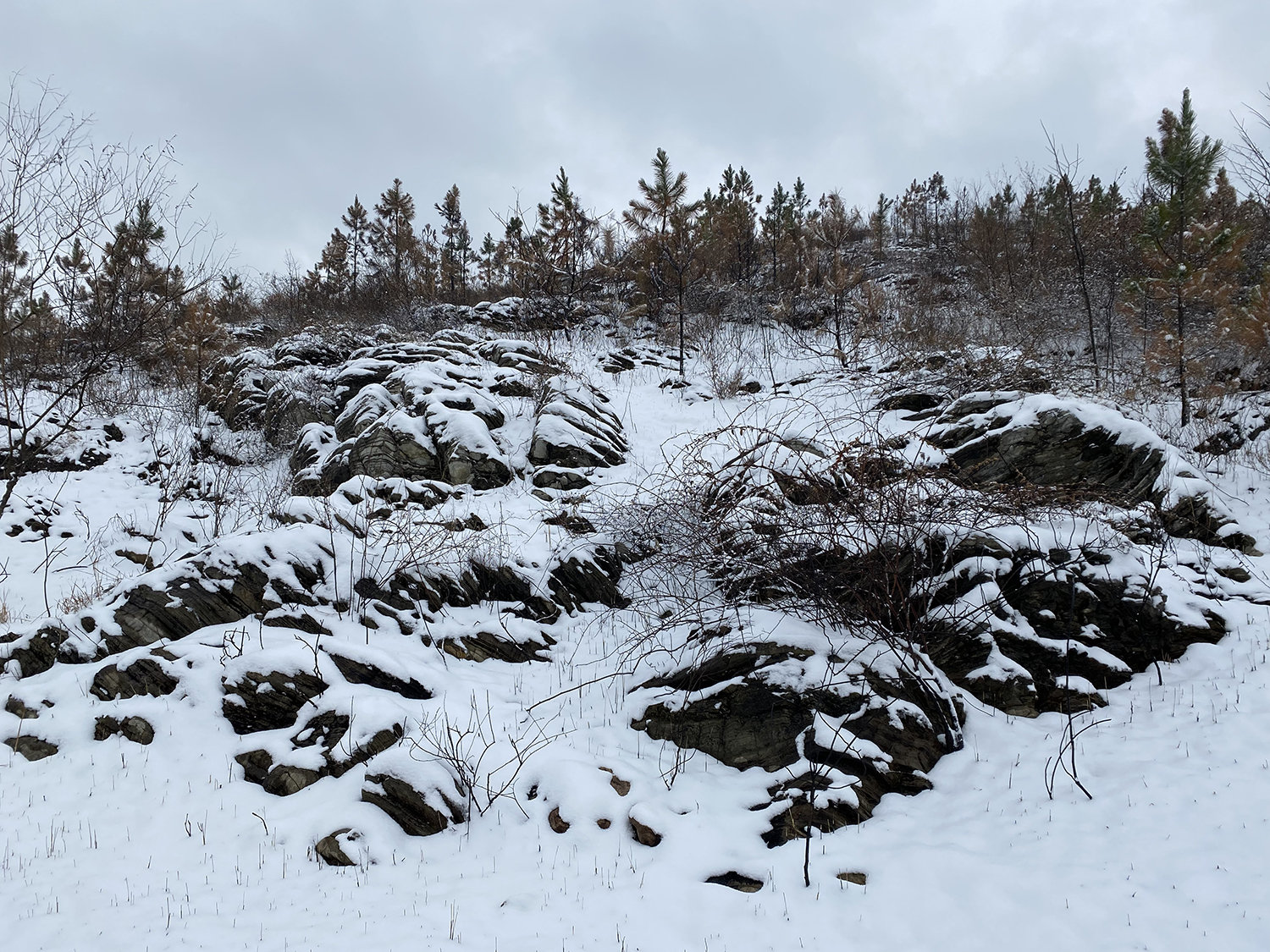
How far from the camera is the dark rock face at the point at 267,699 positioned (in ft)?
14.6

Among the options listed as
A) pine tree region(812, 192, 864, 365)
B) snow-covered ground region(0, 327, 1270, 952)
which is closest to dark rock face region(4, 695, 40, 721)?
snow-covered ground region(0, 327, 1270, 952)

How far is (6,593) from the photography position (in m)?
6.95

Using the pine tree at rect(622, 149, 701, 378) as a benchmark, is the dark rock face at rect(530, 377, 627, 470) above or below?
below

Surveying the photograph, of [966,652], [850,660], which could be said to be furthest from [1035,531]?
[850,660]

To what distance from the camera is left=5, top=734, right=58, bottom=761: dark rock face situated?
412cm

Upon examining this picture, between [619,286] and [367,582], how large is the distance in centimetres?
1761

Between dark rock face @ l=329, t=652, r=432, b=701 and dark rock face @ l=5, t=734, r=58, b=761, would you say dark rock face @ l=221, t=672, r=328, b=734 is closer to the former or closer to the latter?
dark rock face @ l=329, t=652, r=432, b=701

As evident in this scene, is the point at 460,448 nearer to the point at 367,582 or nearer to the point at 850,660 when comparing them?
the point at 367,582

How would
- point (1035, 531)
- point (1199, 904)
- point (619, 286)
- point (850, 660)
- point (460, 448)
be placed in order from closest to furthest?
point (1199, 904)
point (850, 660)
point (1035, 531)
point (460, 448)
point (619, 286)

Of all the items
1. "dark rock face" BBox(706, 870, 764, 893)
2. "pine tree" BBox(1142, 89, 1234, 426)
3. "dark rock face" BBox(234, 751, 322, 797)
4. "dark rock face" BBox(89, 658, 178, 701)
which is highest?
"pine tree" BBox(1142, 89, 1234, 426)

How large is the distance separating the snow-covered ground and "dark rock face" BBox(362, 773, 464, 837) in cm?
7

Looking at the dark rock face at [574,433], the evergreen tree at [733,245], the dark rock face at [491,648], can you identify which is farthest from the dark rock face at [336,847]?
the evergreen tree at [733,245]

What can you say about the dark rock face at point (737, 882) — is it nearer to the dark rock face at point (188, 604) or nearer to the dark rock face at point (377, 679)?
the dark rock face at point (377, 679)

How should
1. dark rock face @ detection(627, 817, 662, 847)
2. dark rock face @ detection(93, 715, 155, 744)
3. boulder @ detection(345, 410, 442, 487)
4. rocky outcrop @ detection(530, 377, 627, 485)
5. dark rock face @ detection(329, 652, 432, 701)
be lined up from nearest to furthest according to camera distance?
1. dark rock face @ detection(627, 817, 662, 847)
2. dark rock face @ detection(93, 715, 155, 744)
3. dark rock face @ detection(329, 652, 432, 701)
4. boulder @ detection(345, 410, 442, 487)
5. rocky outcrop @ detection(530, 377, 627, 485)
